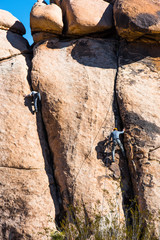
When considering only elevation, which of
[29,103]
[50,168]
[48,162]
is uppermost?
[29,103]

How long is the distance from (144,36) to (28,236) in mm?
9509

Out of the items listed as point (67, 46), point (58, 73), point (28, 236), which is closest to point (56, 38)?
point (67, 46)

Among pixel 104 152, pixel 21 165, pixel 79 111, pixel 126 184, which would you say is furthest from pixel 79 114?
pixel 126 184

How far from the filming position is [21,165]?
29.0 ft

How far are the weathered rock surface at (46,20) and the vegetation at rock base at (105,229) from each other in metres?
8.47

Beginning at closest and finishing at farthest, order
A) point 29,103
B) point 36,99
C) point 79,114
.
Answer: point 79,114 → point 36,99 → point 29,103

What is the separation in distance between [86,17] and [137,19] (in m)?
2.50

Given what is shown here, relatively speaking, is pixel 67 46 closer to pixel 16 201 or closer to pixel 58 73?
pixel 58 73

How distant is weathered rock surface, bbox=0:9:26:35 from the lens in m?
13.3

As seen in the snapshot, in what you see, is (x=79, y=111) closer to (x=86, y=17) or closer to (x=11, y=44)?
(x=86, y=17)

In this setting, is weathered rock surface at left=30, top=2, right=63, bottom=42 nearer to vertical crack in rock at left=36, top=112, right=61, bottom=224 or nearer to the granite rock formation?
the granite rock formation

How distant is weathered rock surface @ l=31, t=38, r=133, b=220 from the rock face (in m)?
0.52

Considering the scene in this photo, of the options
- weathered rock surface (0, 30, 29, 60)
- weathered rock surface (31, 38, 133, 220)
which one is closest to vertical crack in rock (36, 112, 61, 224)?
weathered rock surface (31, 38, 133, 220)

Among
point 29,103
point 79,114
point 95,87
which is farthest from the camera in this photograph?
point 95,87
